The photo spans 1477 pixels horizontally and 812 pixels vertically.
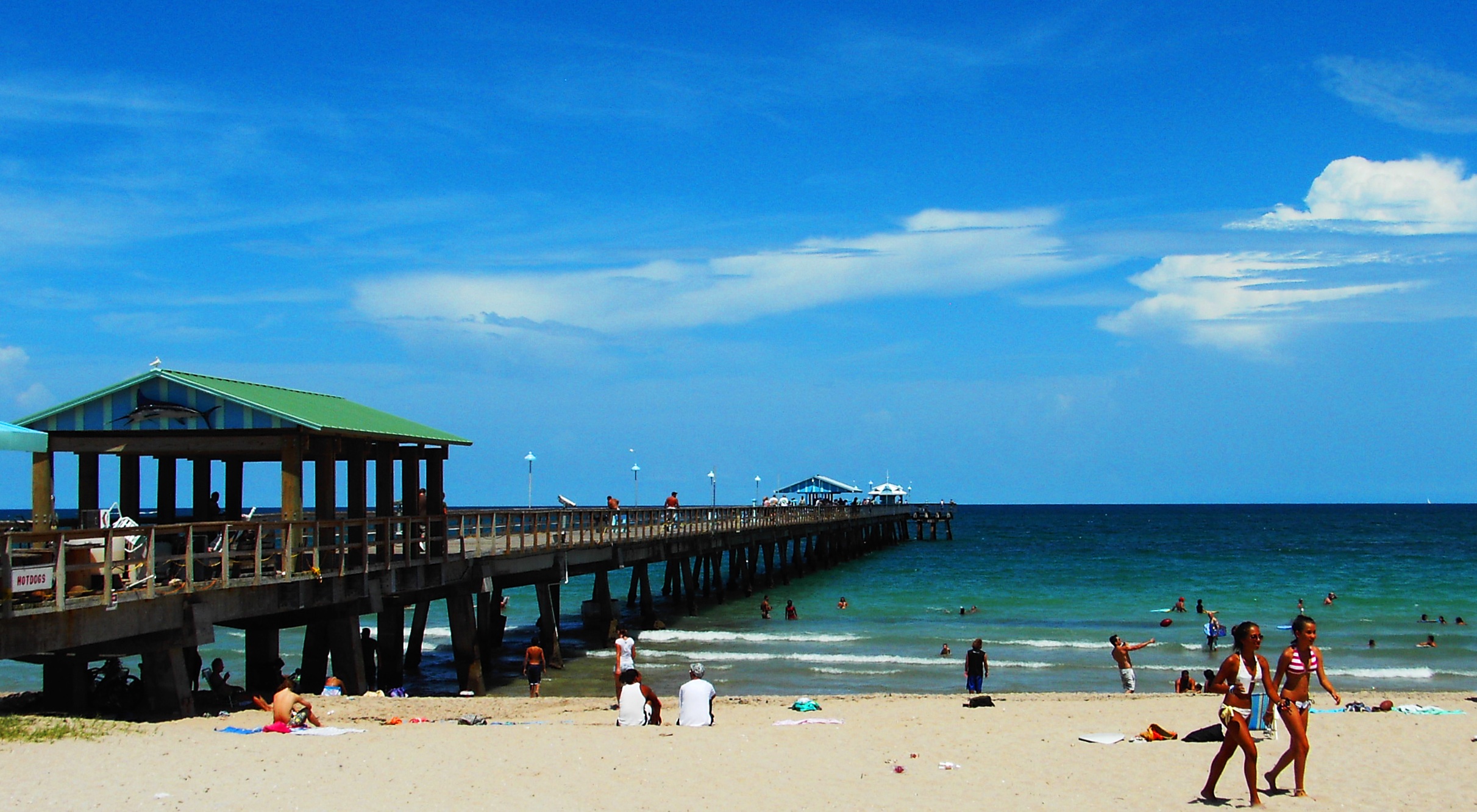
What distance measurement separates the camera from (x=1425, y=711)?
15680 mm

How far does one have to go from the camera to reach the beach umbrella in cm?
1184

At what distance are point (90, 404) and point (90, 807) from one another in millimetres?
7636

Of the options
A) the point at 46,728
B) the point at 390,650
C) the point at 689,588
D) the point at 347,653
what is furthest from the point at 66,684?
the point at 689,588

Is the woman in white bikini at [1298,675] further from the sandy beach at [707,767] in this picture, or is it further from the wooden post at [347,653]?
the wooden post at [347,653]

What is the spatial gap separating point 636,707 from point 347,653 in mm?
5263

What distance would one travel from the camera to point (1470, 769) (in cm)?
1114

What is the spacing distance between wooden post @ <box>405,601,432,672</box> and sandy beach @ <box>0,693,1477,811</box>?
29.3ft

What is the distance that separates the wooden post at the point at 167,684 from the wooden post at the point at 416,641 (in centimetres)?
994

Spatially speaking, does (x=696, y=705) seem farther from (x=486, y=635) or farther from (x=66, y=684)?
(x=486, y=635)

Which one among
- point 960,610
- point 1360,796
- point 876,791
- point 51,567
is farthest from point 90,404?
point 960,610

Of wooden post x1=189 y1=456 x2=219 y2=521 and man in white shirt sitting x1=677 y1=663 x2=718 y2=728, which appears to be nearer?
man in white shirt sitting x1=677 y1=663 x2=718 y2=728

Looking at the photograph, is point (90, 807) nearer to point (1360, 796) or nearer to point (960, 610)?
point (1360, 796)

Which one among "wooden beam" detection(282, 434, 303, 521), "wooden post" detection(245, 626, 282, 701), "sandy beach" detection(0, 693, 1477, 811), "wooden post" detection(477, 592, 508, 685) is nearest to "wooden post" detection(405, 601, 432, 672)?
"wooden post" detection(477, 592, 508, 685)

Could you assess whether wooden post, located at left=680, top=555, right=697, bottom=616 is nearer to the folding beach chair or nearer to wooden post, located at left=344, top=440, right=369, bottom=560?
wooden post, located at left=344, top=440, right=369, bottom=560
